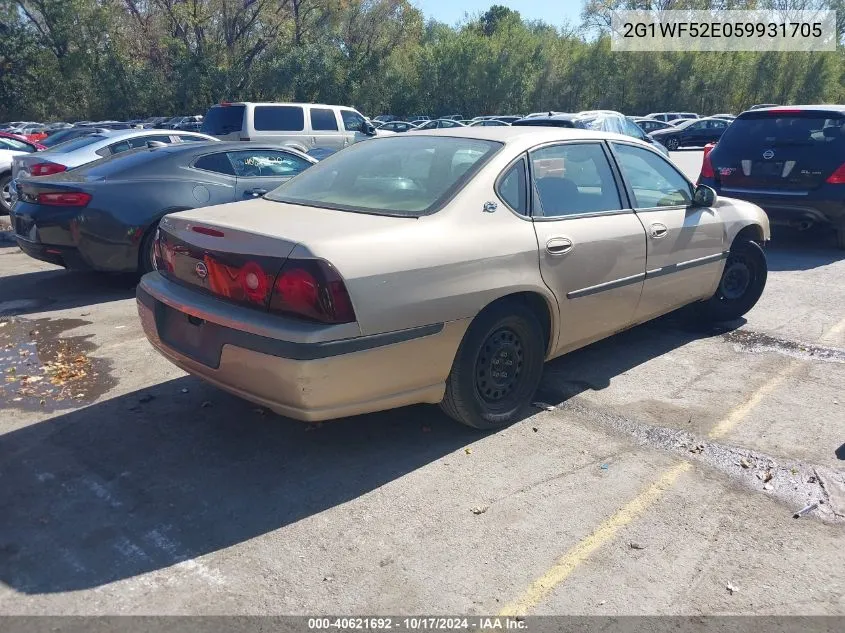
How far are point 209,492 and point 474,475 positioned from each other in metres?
1.28

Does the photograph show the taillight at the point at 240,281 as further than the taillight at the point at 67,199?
No

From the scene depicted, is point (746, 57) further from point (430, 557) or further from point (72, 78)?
point (430, 557)

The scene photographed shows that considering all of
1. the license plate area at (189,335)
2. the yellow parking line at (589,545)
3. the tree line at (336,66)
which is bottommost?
the yellow parking line at (589,545)

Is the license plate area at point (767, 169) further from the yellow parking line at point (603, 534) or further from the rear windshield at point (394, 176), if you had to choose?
the rear windshield at point (394, 176)

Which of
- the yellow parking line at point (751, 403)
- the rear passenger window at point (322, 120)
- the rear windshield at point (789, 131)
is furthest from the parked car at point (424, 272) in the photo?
the rear passenger window at point (322, 120)

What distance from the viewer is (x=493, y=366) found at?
4070 millimetres

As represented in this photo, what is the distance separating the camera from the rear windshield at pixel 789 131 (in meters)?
8.80

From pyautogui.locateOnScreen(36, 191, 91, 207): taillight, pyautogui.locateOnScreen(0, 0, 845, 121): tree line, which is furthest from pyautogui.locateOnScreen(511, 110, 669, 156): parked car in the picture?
pyautogui.locateOnScreen(0, 0, 845, 121): tree line

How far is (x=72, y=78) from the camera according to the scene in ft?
151

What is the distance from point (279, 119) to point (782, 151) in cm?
1001

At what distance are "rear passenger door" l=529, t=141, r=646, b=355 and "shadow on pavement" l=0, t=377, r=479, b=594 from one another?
100 cm

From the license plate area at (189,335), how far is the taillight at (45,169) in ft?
24.5

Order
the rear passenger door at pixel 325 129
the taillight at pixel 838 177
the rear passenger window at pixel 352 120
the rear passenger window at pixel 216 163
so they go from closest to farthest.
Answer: the rear passenger window at pixel 216 163 → the taillight at pixel 838 177 → the rear passenger door at pixel 325 129 → the rear passenger window at pixel 352 120

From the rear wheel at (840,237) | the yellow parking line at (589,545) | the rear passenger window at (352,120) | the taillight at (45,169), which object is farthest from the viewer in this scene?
the rear passenger window at (352,120)
